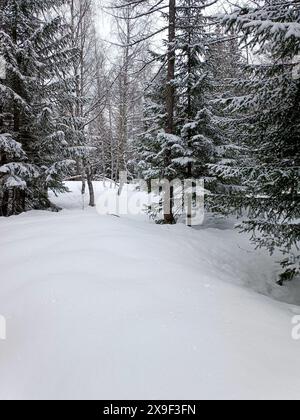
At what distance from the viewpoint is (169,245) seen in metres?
6.83

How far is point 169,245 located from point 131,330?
3.70 metres

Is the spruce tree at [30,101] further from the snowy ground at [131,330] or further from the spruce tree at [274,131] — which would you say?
the spruce tree at [274,131]

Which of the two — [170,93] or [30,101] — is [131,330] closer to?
[170,93]

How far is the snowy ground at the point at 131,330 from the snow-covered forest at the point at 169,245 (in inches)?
0.6

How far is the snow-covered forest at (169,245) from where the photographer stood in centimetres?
277

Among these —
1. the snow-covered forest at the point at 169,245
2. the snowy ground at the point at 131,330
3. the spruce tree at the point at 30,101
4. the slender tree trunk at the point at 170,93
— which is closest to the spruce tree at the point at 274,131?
the snow-covered forest at the point at 169,245

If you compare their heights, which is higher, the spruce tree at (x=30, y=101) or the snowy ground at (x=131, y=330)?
the spruce tree at (x=30, y=101)

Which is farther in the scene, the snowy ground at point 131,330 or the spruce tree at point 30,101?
the spruce tree at point 30,101

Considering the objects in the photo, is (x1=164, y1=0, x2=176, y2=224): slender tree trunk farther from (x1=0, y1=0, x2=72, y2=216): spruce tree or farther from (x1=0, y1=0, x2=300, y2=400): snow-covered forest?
(x1=0, y1=0, x2=72, y2=216): spruce tree

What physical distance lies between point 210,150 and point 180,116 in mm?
1707

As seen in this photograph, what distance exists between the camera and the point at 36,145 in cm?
1148

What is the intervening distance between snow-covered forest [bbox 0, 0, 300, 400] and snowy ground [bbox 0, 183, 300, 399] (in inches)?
0.6

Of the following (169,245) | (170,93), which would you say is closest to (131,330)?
(169,245)

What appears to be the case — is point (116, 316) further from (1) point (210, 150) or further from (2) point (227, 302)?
(1) point (210, 150)
